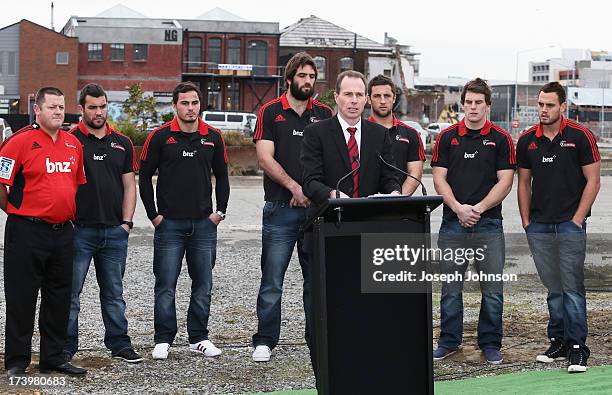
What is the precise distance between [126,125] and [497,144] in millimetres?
26123

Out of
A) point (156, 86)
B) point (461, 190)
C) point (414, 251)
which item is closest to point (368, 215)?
point (414, 251)

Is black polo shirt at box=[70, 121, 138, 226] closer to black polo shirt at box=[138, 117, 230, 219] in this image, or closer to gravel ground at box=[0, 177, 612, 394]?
black polo shirt at box=[138, 117, 230, 219]

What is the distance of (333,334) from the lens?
199 inches

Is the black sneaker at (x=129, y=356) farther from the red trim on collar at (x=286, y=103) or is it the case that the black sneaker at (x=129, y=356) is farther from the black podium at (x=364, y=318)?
the black podium at (x=364, y=318)

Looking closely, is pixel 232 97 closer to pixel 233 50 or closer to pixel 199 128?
pixel 233 50

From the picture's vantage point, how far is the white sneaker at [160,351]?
287 inches

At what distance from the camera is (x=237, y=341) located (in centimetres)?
802

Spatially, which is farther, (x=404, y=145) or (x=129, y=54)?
(x=129, y=54)

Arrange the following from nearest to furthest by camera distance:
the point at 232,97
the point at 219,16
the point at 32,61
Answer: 1. the point at 32,61
2. the point at 232,97
3. the point at 219,16

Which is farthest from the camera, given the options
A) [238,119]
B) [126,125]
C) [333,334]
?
[238,119]

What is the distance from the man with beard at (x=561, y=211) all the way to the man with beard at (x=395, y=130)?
906 mm

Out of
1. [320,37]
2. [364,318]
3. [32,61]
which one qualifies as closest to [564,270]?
[364,318]

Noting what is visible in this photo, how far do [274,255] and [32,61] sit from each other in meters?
67.5

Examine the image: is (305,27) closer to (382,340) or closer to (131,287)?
(131,287)
